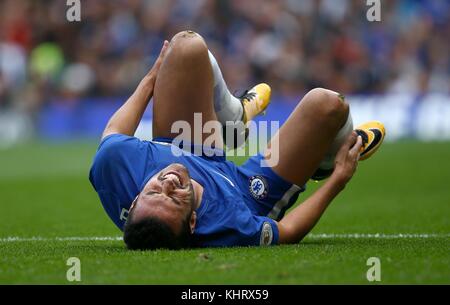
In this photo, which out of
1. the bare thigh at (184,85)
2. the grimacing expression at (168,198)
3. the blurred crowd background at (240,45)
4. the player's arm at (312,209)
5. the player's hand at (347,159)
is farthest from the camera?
the blurred crowd background at (240,45)

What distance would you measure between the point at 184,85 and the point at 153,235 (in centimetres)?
121

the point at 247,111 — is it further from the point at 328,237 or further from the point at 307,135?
the point at 328,237

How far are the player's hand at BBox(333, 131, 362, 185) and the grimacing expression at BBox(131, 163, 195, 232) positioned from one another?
112 centimetres

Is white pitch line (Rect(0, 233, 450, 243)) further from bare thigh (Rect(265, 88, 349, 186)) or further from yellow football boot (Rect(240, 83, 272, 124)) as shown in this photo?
yellow football boot (Rect(240, 83, 272, 124))

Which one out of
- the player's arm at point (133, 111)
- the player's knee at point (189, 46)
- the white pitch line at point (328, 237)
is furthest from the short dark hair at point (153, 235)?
the white pitch line at point (328, 237)

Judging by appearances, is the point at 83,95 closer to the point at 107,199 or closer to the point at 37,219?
the point at 37,219

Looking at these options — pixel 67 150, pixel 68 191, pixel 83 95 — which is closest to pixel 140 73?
pixel 83 95

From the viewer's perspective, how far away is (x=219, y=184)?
6.42m

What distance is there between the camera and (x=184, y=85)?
6.66m

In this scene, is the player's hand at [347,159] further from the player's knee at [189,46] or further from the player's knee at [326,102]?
the player's knee at [189,46]

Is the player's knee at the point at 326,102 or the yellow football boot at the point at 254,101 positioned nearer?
the player's knee at the point at 326,102

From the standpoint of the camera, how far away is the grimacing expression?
5.84m

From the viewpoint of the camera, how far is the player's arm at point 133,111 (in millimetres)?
6766

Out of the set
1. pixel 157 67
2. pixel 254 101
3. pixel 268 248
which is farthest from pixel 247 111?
pixel 268 248
